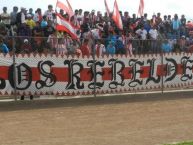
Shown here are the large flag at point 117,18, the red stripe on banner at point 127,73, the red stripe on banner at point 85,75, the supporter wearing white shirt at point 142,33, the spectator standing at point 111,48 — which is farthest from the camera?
the supporter wearing white shirt at point 142,33

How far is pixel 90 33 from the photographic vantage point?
20.4 m

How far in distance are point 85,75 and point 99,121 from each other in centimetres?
403

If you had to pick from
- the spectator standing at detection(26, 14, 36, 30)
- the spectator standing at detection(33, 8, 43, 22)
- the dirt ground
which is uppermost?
the spectator standing at detection(33, 8, 43, 22)

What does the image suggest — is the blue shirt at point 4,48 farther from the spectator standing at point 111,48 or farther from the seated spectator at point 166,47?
the seated spectator at point 166,47

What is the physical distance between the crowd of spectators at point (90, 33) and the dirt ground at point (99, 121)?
1684 millimetres

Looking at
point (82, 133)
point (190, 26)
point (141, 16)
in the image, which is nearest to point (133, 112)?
point (82, 133)

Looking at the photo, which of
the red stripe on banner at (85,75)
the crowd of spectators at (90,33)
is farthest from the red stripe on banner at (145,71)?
the red stripe on banner at (85,75)

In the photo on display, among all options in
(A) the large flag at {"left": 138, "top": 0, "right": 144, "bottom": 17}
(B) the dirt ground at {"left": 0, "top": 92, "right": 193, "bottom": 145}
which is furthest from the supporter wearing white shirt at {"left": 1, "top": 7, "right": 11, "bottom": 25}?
(A) the large flag at {"left": 138, "top": 0, "right": 144, "bottom": 17}

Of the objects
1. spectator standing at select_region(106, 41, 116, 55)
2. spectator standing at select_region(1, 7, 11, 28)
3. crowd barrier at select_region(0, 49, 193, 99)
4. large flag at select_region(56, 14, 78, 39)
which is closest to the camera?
crowd barrier at select_region(0, 49, 193, 99)

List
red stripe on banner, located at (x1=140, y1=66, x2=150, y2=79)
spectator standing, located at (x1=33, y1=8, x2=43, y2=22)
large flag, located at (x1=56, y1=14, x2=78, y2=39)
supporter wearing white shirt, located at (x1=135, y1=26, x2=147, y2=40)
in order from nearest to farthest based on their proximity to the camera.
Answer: red stripe on banner, located at (x1=140, y1=66, x2=150, y2=79)
large flag, located at (x1=56, y1=14, x2=78, y2=39)
spectator standing, located at (x1=33, y1=8, x2=43, y2=22)
supporter wearing white shirt, located at (x1=135, y1=26, x2=147, y2=40)

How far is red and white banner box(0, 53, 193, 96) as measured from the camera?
1568 cm

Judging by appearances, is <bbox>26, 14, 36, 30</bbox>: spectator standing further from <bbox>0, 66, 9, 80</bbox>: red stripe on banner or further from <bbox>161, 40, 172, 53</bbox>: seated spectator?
<bbox>161, 40, 172, 53</bbox>: seated spectator

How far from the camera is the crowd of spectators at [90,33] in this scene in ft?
52.9

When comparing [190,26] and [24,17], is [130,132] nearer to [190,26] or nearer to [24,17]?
[24,17]
